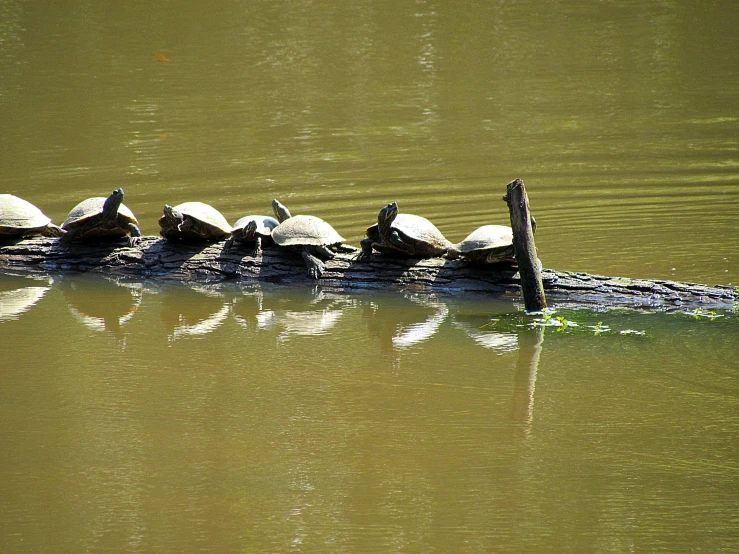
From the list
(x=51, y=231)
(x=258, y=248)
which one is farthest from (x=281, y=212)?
(x=51, y=231)

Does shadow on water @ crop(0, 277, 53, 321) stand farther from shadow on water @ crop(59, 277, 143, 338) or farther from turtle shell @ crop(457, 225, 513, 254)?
turtle shell @ crop(457, 225, 513, 254)

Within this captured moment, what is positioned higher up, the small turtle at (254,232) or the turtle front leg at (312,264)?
the small turtle at (254,232)

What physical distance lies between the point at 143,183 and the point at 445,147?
4051 millimetres

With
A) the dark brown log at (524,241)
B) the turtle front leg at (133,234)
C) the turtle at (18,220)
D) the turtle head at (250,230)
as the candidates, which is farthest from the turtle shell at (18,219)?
the dark brown log at (524,241)

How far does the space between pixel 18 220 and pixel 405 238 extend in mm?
3137

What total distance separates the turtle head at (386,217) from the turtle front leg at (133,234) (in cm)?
210

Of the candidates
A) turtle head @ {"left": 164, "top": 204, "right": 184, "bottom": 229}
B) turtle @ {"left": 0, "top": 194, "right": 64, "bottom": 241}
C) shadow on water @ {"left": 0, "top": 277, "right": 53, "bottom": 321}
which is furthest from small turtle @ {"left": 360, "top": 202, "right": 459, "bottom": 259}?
turtle @ {"left": 0, "top": 194, "right": 64, "bottom": 241}

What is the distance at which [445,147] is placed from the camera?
41.3ft

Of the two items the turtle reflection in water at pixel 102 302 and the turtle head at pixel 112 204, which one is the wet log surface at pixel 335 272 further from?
the turtle head at pixel 112 204

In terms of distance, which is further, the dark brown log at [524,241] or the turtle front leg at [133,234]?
the turtle front leg at [133,234]

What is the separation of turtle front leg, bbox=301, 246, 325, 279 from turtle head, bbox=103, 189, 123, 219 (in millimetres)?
1429

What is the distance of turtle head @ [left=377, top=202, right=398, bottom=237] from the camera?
249 inches

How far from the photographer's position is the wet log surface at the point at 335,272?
609 centimetres

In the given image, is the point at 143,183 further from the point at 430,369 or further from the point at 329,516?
the point at 329,516
